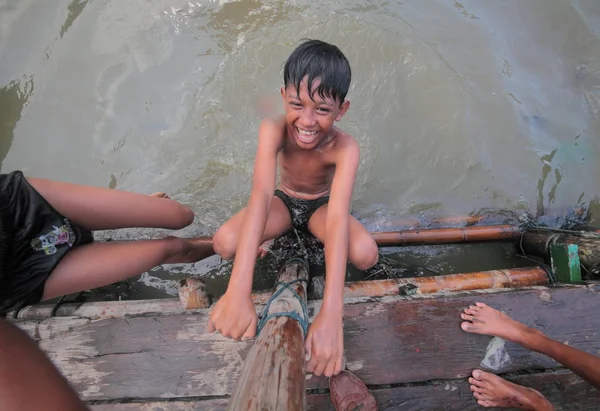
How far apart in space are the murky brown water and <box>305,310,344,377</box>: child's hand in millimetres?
1632

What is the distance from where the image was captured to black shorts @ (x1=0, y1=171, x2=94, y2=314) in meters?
1.50

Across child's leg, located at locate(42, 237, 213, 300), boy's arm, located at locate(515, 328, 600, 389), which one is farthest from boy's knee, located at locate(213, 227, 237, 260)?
boy's arm, located at locate(515, 328, 600, 389)

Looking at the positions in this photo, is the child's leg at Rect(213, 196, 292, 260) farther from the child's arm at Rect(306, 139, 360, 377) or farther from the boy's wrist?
the boy's wrist

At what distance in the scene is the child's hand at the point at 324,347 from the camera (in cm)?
139

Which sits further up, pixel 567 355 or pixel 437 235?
pixel 437 235

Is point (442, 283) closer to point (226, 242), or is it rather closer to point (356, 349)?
point (356, 349)

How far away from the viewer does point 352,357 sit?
5.64ft

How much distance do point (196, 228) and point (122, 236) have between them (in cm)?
54

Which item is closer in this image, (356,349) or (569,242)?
(356,349)

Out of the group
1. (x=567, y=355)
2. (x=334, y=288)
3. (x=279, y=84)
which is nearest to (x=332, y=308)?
(x=334, y=288)

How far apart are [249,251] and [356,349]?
0.69 m

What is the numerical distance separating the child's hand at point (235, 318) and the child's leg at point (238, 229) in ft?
1.77

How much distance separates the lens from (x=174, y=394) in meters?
1.68

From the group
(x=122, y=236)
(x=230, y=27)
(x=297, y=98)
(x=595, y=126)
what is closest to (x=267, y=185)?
(x=297, y=98)
